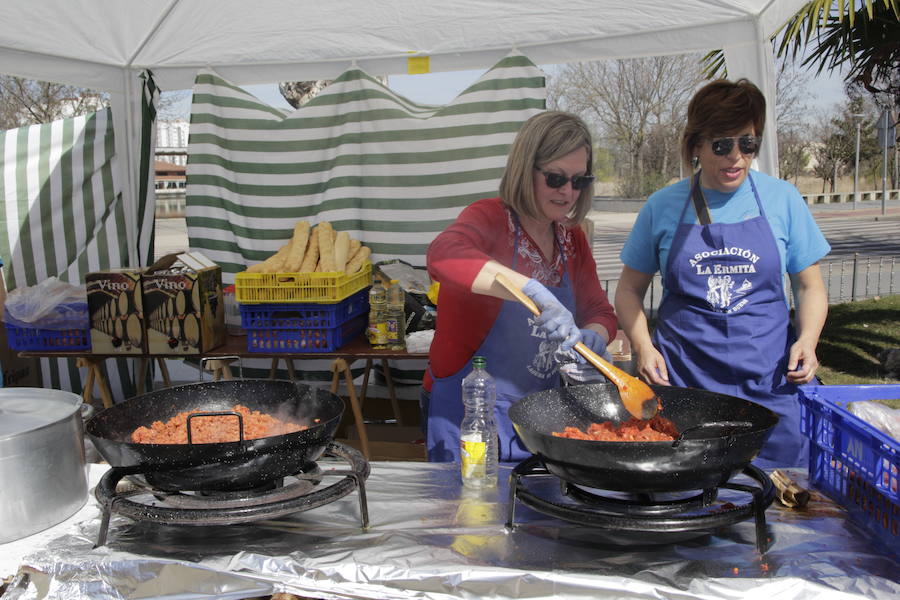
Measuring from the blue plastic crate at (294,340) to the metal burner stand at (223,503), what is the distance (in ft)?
7.37

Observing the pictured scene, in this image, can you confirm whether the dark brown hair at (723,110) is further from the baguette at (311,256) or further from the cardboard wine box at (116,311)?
the cardboard wine box at (116,311)

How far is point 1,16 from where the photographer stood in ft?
12.2

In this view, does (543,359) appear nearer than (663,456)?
No

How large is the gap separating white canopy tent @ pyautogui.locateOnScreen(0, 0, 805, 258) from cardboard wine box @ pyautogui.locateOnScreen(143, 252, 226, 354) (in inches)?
54.0

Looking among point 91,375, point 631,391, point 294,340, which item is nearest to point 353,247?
point 294,340

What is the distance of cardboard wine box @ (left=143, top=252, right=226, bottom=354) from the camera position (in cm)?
402

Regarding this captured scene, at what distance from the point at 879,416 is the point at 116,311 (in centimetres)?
376

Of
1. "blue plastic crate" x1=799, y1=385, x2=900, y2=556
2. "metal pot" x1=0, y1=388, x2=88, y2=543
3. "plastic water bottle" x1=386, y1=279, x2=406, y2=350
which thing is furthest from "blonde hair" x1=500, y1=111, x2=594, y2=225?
"plastic water bottle" x1=386, y1=279, x2=406, y2=350

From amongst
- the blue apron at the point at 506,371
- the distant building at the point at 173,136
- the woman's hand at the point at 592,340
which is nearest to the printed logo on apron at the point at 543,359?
the blue apron at the point at 506,371

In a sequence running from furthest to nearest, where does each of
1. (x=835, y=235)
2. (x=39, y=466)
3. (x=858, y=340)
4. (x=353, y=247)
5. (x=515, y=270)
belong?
(x=835, y=235), (x=858, y=340), (x=353, y=247), (x=515, y=270), (x=39, y=466)

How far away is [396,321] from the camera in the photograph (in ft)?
13.1

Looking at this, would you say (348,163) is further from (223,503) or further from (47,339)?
(223,503)

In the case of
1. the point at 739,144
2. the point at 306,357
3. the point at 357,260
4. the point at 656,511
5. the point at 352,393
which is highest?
the point at 739,144

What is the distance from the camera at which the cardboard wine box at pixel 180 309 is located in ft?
13.2
